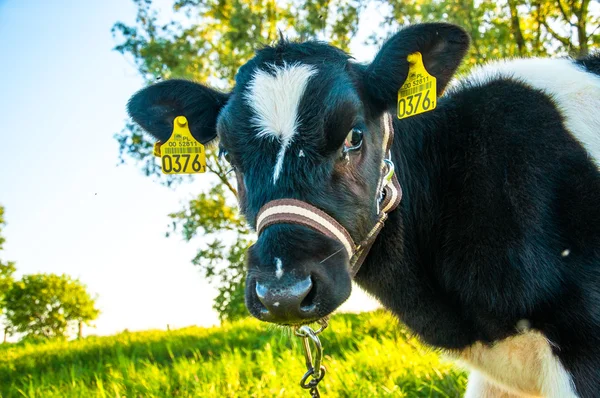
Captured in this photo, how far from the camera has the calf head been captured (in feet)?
10.6

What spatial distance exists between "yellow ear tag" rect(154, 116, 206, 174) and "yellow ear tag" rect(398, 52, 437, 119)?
167cm

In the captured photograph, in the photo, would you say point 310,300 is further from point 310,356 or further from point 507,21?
point 507,21

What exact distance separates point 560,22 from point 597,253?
1402 centimetres

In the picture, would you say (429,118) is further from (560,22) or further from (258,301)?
(560,22)

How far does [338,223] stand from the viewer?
3.58m

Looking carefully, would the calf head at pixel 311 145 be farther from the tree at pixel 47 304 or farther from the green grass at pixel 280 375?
the tree at pixel 47 304

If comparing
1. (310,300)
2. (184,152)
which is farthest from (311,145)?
(184,152)

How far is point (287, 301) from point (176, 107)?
2357mm

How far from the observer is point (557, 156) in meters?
4.05

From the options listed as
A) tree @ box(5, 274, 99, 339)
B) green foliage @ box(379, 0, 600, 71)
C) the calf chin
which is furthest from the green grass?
tree @ box(5, 274, 99, 339)

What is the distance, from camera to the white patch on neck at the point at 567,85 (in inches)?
166

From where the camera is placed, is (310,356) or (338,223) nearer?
(338,223)

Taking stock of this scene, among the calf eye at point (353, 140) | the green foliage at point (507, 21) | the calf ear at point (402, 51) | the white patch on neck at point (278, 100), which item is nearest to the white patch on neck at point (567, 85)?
the calf ear at point (402, 51)

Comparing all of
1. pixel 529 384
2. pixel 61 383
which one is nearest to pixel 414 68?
pixel 529 384
